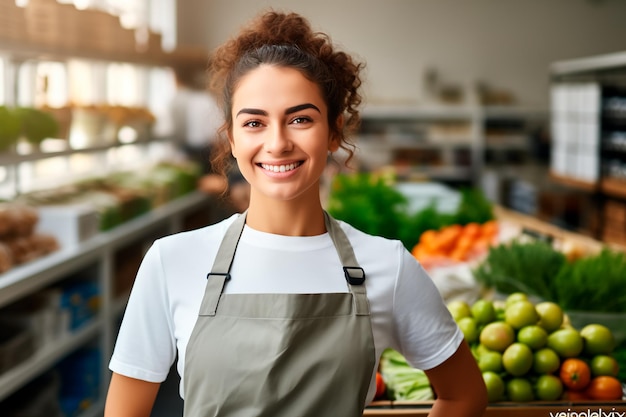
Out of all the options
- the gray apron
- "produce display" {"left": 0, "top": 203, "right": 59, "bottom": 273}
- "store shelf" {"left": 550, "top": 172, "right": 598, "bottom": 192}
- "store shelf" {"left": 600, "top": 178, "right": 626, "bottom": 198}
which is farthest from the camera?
"store shelf" {"left": 550, "top": 172, "right": 598, "bottom": 192}

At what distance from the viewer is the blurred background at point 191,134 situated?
395 cm

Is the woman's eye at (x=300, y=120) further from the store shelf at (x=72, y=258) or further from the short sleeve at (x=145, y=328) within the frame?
the store shelf at (x=72, y=258)

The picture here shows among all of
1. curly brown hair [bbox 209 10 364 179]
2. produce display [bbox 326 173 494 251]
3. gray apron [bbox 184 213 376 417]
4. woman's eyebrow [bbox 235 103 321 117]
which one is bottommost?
produce display [bbox 326 173 494 251]

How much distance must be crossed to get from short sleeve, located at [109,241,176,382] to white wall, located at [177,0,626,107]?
9.70 meters

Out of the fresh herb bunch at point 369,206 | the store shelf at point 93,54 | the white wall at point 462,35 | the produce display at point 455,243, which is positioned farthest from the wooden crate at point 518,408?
the white wall at point 462,35

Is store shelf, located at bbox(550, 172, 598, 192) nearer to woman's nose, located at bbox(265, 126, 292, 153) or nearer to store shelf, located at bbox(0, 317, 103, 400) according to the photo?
store shelf, located at bbox(0, 317, 103, 400)

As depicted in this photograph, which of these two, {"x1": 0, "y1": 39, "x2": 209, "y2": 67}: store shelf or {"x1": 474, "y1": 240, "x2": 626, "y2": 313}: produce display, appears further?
{"x1": 0, "y1": 39, "x2": 209, "y2": 67}: store shelf

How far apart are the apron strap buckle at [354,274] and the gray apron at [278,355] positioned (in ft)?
0.09

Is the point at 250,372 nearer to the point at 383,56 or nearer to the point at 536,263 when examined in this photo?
the point at 536,263

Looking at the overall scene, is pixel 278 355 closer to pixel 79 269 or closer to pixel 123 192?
pixel 79 269

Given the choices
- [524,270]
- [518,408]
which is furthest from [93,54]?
[518,408]

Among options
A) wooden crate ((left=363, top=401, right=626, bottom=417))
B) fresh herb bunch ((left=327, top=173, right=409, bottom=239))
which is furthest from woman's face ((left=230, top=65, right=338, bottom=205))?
fresh herb bunch ((left=327, top=173, right=409, bottom=239))

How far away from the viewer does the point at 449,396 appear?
1417mm

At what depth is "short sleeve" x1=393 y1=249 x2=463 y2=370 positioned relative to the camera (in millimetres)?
1349
